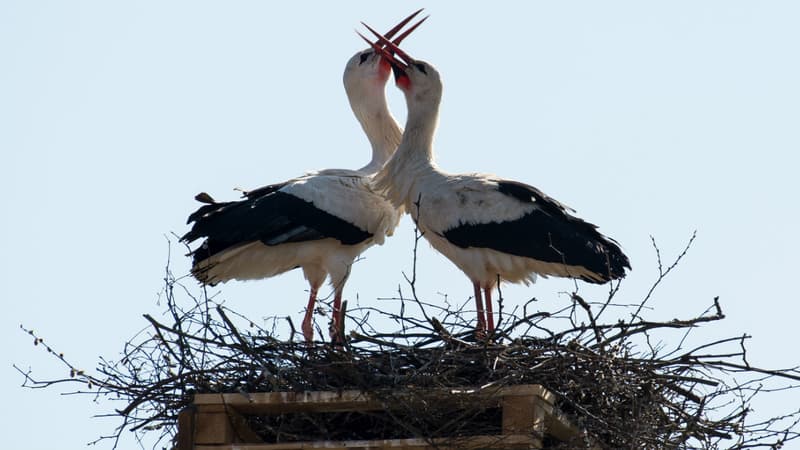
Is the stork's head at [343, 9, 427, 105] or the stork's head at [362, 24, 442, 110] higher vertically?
the stork's head at [343, 9, 427, 105]

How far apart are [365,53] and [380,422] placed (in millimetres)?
4544

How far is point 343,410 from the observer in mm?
7195

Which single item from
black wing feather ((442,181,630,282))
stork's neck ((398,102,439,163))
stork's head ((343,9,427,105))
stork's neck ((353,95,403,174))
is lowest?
black wing feather ((442,181,630,282))

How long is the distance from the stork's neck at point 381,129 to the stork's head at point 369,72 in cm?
10

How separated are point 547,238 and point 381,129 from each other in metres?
2.12

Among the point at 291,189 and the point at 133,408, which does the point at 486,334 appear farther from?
the point at 291,189

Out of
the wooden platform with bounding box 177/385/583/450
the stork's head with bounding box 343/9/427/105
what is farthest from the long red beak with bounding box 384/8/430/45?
the wooden platform with bounding box 177/385/583/450

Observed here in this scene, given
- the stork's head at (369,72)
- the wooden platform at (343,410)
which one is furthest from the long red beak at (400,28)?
the wooden platform at (343,410)

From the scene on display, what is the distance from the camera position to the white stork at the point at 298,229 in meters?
9.98

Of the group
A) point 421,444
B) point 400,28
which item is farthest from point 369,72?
point 421,444

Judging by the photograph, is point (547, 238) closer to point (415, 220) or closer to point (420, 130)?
point (415, 220)

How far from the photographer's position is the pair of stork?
9.49 m

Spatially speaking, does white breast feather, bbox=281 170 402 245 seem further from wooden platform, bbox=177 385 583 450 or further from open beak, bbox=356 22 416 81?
wooden platform, bbox=177 385 583 450

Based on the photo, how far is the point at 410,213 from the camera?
981cm
